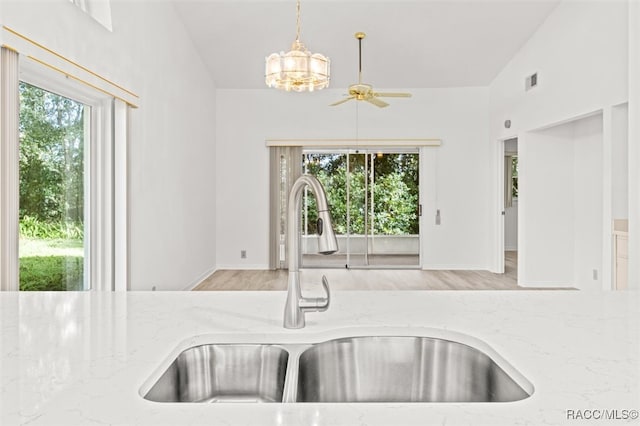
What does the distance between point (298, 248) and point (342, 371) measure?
32 centimetres

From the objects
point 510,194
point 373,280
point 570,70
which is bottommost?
point 373,280

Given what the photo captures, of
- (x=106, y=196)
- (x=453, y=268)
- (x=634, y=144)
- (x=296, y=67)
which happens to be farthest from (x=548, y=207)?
(x=106, y=196)

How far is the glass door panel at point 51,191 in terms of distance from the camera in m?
2.60

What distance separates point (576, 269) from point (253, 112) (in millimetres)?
5143

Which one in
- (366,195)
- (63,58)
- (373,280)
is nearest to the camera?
(63,58)

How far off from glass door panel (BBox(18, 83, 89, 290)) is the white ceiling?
247cm

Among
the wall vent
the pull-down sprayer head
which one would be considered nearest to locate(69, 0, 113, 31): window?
the pull-down sprayer head

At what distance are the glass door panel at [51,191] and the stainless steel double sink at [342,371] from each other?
2147mm

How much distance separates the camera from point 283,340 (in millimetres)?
1004

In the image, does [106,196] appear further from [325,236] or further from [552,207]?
[552,207]

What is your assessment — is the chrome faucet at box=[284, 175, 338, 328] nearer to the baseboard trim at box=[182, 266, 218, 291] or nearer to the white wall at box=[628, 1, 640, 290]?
the white wall at box=[628, 1, 640, 290]

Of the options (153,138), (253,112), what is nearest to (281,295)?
(153,138)

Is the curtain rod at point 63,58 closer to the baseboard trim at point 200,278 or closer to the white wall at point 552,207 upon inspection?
the baseboard trim at point 200,278

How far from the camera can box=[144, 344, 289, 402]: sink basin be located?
3.24 feet
